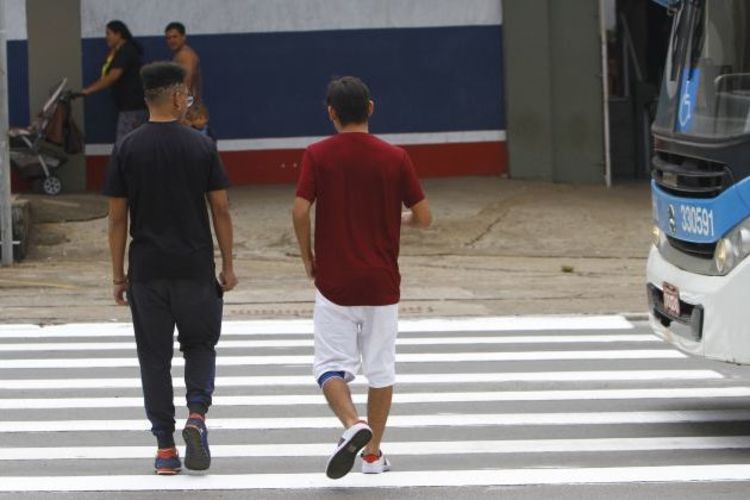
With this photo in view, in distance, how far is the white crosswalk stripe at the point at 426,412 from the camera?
8.09 meters

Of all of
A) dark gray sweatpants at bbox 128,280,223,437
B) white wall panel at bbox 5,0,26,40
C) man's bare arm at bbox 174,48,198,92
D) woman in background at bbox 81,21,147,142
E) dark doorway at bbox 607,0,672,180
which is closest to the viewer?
dark gray sweatpants at bbox 128,280,223,437

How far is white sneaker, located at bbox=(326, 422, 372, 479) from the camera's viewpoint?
7.45 metres

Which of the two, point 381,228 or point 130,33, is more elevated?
point 130,33

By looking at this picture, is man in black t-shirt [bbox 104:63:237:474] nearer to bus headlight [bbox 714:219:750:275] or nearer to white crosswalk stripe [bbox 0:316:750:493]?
white crosswalk stripe [bbox 0:316:750:493]

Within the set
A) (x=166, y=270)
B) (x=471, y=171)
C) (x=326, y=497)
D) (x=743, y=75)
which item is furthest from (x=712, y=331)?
(x=471, y=171)

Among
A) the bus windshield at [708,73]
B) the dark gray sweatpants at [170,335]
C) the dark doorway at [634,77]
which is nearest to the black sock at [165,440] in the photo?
the dark gray sweatpants at [170,335]

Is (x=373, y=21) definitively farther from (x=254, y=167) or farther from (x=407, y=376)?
(x=407, y=376)

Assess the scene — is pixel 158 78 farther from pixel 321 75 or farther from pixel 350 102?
pixel 321 75

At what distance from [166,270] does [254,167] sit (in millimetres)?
12028

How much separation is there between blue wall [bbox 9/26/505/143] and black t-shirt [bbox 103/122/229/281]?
469 inches

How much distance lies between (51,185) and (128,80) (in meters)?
1.47

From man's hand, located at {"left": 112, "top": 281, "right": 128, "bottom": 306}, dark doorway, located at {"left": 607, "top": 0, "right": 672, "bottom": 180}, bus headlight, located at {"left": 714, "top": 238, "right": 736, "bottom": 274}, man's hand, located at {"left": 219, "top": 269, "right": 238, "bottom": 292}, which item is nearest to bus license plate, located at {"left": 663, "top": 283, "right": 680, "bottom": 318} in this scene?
bus headlight, located at {"left": 714, "top": 238, "right": 736, "bottom": 274}

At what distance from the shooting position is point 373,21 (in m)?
19.8

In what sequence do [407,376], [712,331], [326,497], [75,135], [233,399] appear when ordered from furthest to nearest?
[75,135] → [407,376] → [233,399] → [712,331] → [326,497]
